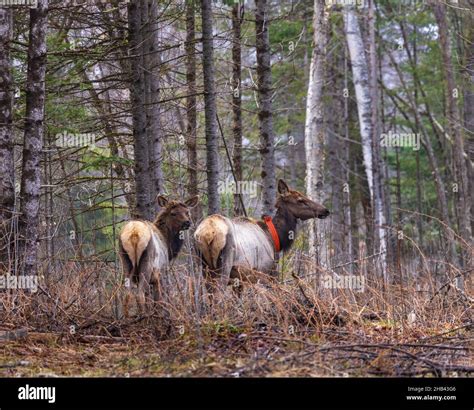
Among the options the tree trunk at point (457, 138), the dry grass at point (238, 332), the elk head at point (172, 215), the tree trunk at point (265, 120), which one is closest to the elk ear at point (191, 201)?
the elk head at point (172, 215)

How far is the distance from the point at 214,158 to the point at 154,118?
46.3 inches

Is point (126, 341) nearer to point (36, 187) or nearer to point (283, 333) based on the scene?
point (283, 333)

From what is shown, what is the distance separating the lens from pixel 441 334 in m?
9.31

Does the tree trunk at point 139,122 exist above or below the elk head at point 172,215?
above

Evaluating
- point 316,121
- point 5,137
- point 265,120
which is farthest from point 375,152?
point 5,137

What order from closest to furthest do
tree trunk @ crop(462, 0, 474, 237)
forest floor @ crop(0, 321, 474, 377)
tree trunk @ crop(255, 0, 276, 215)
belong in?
forest floor @ crop(0, 321, 474, 377)
tree trunk @ crop(255, 0, 276, 215)
tree trunk @ crop(462, 0, 474, 237)

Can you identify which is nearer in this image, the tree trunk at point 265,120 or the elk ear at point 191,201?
the elk ear at point 191,201

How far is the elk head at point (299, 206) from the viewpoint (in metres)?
14.9

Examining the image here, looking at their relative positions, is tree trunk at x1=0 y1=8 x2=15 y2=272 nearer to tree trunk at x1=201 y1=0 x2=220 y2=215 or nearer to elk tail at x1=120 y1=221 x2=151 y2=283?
elk tail at x1=120 y1=221 x2=151 y2=283

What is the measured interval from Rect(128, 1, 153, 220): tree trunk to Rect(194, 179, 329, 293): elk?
49.5 inches

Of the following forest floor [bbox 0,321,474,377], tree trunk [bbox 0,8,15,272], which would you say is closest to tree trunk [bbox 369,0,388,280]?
tree trunk [bbox 0,8,15,272]

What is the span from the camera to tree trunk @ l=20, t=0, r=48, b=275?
11391mm

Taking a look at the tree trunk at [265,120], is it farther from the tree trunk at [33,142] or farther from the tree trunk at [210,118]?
the tree trunk at [33,142]
